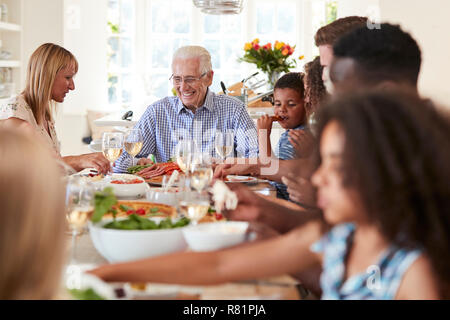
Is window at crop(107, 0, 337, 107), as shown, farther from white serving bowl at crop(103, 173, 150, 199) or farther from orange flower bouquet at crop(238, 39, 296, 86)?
white serving bowl at crop(103, 173, 150, 199)

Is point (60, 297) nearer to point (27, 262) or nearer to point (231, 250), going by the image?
point (27, 262)

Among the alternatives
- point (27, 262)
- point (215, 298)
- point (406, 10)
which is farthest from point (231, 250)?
point (406, 10)

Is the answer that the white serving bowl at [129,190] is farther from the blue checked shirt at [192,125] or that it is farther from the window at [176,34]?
the window at [176,34]

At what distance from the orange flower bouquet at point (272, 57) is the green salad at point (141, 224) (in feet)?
15.4

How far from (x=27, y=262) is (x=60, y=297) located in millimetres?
222

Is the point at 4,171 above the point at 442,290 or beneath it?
above

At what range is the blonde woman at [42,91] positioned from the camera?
306cm

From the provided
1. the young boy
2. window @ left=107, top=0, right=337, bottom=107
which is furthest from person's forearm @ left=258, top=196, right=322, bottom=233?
window @ left=107, top=0, right=337, bottom=107

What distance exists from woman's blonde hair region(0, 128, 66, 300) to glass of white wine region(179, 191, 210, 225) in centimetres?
64

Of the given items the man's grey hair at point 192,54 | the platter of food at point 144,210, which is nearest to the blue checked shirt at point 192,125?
the man's grey hair at point 192,54

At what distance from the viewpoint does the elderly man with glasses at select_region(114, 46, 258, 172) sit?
136 inches

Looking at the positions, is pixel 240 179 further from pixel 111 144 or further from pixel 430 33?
pixel 430 33
